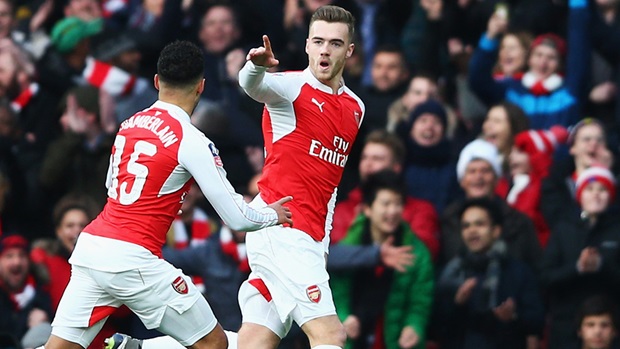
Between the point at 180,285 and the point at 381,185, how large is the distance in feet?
11.0

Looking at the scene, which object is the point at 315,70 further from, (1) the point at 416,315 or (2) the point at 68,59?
(2) the point at 68,59

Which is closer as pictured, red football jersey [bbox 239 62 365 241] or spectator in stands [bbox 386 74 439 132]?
red football jersey [bbox 239 62 365 241]

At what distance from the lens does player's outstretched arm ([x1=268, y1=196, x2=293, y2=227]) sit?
30.4 feet

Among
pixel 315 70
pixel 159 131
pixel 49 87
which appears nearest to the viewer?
pixel 159 131

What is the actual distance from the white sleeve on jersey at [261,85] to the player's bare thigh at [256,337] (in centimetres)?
144

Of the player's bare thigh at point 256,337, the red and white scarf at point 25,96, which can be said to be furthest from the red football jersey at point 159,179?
the red and white scarf at point 25,96

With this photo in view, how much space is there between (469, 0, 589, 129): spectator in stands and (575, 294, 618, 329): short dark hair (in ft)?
7.89

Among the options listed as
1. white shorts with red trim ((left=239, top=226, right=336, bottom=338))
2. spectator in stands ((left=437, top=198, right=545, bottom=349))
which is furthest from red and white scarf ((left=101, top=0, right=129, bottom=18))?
white shorts with red trim ((left=239, top=226, right=336, bottom=338))

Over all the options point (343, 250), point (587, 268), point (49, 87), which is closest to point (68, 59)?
point (49, 87)

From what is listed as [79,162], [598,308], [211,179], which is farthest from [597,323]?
[79,162]

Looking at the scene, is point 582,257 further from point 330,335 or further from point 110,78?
point 110,78

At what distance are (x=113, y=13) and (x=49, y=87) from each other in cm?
195

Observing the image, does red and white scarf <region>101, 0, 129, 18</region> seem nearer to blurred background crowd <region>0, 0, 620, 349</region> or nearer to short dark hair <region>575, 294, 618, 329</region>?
blurred background crowd <region>0, 0, 620, 349</region>

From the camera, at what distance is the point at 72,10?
16328mm
